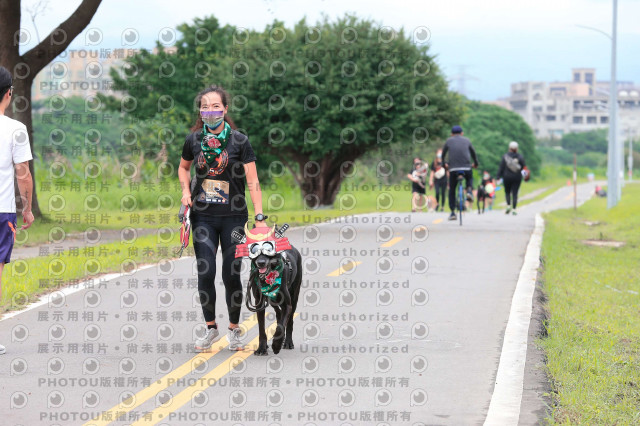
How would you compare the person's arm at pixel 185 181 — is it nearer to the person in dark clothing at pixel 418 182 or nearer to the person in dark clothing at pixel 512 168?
the person in dark clothing at pixel 512 168

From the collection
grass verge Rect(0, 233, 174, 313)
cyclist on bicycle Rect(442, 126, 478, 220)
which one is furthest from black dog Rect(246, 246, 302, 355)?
cyclist on bicycle Rect(442, 126, 478, 220)

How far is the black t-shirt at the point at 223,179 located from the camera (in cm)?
815

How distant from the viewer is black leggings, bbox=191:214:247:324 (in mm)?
8266

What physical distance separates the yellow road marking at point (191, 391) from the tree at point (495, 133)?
10989cm

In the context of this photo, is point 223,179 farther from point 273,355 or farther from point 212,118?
point 273,355

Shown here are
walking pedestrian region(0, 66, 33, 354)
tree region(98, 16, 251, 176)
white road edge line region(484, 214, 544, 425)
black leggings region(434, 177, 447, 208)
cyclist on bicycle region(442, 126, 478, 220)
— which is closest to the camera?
white road edge line region(484, 214, 544, 425)

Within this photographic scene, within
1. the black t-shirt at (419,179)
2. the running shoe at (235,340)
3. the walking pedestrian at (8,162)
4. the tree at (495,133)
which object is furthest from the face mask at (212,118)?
the tree at (495,133)

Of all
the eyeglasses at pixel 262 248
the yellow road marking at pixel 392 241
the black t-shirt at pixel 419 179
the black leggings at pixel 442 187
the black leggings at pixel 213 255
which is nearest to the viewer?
the eyeglasses at pixel 262 248

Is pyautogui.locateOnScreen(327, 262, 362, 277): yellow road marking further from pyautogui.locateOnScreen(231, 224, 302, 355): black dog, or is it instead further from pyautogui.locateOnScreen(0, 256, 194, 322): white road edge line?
pyautogui.locateOnScreen(231, 224, 302, 355): black dog

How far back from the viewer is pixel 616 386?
295 inches

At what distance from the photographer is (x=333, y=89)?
32.6 meters

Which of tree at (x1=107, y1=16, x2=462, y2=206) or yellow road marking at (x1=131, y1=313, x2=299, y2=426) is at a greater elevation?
tree at (x1=107, y1=16, x2=462, y2=206)

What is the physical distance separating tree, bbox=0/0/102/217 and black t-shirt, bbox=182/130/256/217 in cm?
1434

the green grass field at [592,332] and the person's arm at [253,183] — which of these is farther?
the person's arm at [253,183]
